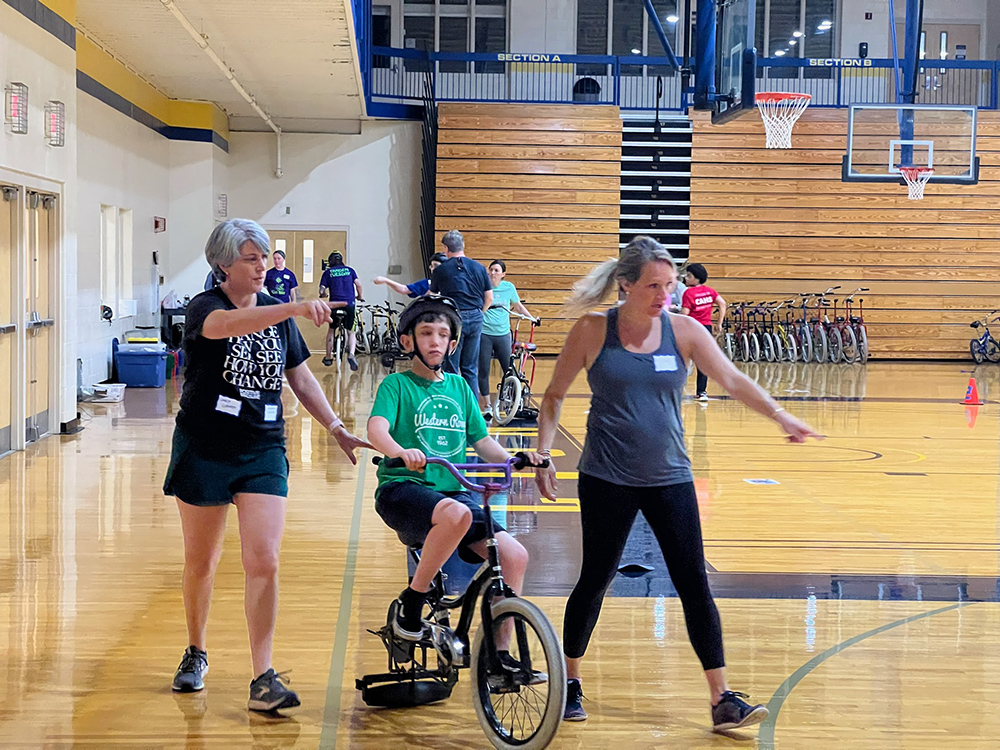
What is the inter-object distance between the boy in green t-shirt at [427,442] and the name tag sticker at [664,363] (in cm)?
56

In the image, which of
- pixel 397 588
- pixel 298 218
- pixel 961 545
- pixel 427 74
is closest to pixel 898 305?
pixel 427 74

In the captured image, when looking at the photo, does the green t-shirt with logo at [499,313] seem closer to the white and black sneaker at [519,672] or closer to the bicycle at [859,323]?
the white and black sneaker at [519,672]

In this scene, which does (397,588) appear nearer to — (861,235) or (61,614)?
(61,614)

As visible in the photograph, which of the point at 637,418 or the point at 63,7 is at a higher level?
the point at 63,7

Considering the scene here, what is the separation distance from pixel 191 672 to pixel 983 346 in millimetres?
18809

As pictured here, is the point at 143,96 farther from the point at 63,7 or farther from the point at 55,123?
the point at 55,123

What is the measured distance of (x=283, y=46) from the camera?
1329 centimetres

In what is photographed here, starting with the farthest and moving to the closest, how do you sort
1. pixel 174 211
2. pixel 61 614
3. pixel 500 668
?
pixel 174 211 → pixel 61 614 → pixel 500 668

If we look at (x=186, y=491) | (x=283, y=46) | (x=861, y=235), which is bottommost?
(x=186, y=491)

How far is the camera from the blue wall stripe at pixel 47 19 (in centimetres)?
888

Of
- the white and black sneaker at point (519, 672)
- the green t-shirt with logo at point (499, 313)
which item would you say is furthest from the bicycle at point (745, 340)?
the white and black sneaker at point (519, 672)

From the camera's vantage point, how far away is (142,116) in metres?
16.0

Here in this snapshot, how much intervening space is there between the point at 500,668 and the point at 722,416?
359 inches

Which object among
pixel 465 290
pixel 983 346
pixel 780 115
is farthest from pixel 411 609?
pixel 983 346
